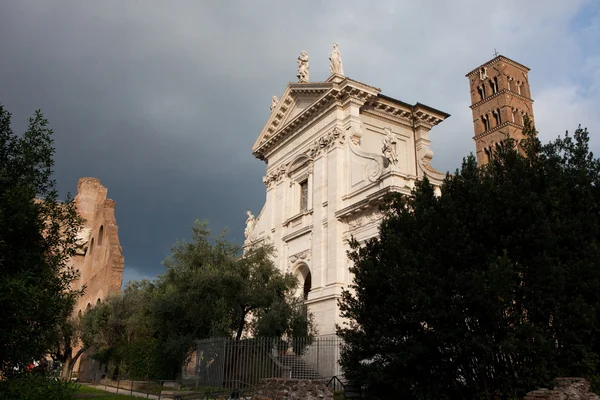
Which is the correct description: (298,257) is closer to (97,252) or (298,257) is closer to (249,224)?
(249,224)

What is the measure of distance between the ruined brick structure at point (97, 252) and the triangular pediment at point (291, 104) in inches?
549

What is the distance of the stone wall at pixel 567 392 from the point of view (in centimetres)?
926

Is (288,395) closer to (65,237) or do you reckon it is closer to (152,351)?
(65,237)

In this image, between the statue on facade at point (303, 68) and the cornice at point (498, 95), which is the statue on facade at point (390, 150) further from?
the cornice at point (498, 95)

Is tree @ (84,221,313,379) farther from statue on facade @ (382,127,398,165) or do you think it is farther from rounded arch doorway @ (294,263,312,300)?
statue on facade @ (382,127,398,165)

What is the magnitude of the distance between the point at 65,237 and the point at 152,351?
1496 cm

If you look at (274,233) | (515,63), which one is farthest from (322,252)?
(515,63)

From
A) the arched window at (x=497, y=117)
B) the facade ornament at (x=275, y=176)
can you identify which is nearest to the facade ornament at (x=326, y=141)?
the facade ornament at (x=275, y=176)

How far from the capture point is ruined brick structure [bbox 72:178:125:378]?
35438mm

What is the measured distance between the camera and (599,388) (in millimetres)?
9820

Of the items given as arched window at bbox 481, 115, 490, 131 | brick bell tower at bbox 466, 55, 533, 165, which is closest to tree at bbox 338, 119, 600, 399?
brick bell tower at bbox 466, 55, 533, 165

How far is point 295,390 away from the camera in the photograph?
1149 centimetres

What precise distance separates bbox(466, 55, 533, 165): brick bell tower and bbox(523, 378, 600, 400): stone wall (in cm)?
4100

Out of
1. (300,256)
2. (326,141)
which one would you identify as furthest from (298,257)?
(326,141)
